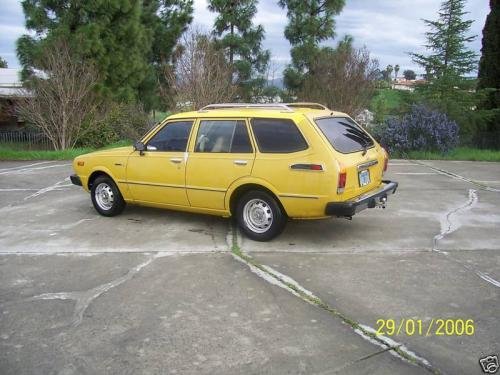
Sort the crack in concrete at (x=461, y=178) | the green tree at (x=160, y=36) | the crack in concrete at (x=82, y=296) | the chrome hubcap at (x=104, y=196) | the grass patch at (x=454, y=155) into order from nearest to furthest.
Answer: the crack in concrete at (x=82, y=296) < the chrome hubcap at (x=104, y=196) < the crack in concrete at (x=461, y=178) < the grass patch at (x=454, y=155) < the green tree at (x=160, y=36)

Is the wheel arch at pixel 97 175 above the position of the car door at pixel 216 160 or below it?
below

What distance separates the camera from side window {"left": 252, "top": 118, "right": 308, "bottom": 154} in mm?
5832

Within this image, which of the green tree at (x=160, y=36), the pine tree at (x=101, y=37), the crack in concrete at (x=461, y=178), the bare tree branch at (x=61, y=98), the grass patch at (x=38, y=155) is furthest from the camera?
the green tree at (x=160, y=36)

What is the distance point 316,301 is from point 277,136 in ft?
7.46

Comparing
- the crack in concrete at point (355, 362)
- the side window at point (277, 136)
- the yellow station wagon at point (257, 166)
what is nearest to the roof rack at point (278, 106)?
the yellow station wagon at point (257, 166)

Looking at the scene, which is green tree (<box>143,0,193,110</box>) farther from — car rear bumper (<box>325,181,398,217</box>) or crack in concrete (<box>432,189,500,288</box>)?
car rear bumper (<box>325,181,398,217</box>)

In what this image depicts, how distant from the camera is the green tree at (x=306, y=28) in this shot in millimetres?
18203

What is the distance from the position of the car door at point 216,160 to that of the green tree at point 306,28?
1237 centimetres

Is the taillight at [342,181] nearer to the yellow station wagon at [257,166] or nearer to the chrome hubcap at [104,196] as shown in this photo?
the yellow station wagon at [257,166]

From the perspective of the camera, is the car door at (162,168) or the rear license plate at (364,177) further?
the car door at (162,168)

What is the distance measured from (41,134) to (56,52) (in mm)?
3203

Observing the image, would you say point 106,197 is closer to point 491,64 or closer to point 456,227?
point 456,227

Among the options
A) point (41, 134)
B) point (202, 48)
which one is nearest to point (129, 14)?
point (202, 48)

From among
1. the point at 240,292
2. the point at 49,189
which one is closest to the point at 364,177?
the point at 240,292
